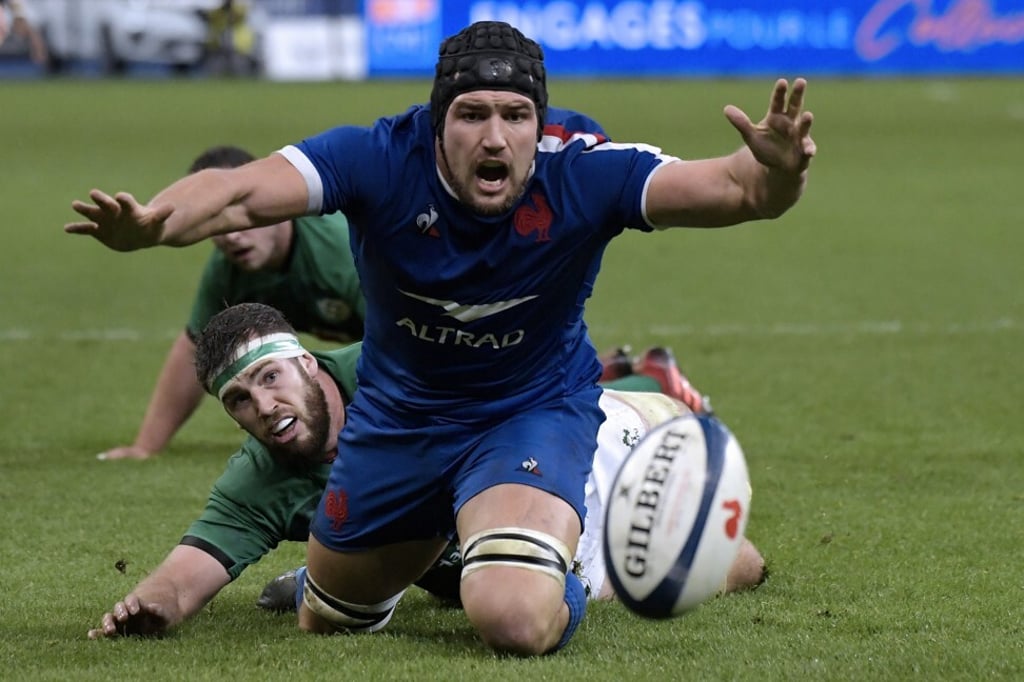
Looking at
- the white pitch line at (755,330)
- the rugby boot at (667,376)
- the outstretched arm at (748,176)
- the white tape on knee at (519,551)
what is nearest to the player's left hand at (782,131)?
the outstretched arm at (748,176)

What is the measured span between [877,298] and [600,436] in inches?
234

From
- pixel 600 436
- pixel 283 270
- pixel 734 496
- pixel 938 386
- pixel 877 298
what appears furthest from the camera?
pixel 877 298

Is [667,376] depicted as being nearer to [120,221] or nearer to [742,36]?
[120,221]

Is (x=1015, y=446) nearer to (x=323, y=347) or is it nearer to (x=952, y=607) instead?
(x=952, y=607)

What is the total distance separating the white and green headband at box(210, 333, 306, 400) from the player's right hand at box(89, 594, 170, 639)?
26.5 inches

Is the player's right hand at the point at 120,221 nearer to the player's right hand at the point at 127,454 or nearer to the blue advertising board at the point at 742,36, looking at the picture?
the player's right hand at the point at 127,454

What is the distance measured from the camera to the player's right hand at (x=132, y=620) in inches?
192

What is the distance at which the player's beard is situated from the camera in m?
5.26

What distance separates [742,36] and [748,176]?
86.3ft

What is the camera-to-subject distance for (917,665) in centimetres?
448

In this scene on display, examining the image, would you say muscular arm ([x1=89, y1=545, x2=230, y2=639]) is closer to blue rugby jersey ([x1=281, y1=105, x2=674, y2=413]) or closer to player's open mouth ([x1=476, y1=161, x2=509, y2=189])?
blue rugby jersey ([x1=281, y1=105, x2=674, y2=413])

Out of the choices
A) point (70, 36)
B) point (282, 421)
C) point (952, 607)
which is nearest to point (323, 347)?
point (282, 421)

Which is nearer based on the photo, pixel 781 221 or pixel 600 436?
pixel 600 436

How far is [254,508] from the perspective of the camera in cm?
524
